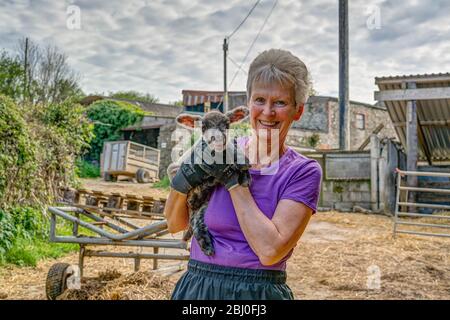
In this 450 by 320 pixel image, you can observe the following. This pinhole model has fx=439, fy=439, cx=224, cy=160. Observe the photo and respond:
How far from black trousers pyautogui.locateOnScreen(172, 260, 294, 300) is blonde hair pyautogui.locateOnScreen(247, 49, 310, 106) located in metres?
0.61

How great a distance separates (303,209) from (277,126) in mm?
299

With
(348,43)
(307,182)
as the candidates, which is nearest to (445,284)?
(307,182)

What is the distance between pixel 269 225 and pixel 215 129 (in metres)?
0.46

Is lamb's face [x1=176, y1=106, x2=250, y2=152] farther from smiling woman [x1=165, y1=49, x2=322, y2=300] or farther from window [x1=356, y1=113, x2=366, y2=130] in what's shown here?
window [x1=356, y1=113, x2=366, y2=130]

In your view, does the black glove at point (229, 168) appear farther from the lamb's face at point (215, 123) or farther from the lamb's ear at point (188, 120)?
the lamb's ear at point (188, 120)

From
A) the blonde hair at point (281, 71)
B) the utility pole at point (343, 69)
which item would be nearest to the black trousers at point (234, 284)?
the blonde hair at point (281, 71)

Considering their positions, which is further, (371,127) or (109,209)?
(371,127)

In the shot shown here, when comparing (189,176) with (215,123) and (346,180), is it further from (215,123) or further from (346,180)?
(346,180)

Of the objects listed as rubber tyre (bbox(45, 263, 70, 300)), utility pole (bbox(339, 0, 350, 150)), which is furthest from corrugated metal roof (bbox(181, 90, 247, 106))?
rubber tyre (bbox(45, 263, 70, 300))

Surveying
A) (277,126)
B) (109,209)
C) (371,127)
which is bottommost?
(109,209)

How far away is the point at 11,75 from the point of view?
21.5m

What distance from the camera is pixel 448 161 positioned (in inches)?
575

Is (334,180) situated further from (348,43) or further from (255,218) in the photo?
(255,218)

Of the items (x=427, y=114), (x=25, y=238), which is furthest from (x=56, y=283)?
(x=427, y=114)
